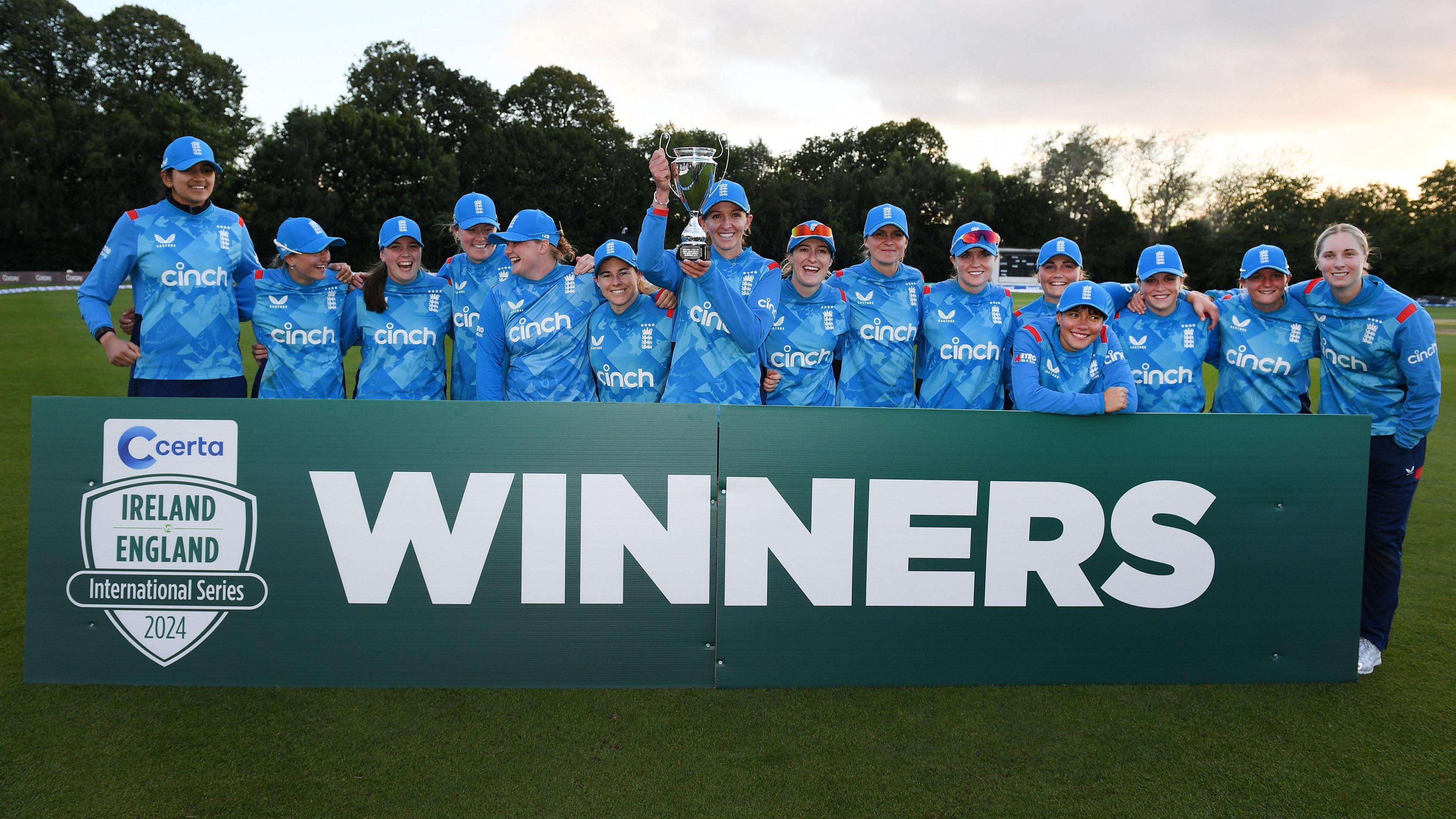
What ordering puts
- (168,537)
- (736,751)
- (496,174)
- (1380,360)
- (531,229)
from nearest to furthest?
(736,751) → (168,537) → (1380,360) → (531,229) → (496,174)

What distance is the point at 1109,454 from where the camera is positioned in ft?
12.4

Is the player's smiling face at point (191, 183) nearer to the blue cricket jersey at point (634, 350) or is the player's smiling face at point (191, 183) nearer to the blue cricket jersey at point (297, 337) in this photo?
the blue cricket jersey at point (297, 337)

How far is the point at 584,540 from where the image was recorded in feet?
12.1

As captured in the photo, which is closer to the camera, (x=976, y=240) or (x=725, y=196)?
(x=725, y=196)

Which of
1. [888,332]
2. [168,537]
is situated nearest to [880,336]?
[888,332]

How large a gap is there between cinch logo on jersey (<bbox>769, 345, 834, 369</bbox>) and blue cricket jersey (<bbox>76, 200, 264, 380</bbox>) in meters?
2.94

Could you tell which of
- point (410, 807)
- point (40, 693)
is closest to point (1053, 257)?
point (410, 807)

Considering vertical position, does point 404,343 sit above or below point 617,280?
below

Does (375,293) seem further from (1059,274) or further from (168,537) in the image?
(1059,274)

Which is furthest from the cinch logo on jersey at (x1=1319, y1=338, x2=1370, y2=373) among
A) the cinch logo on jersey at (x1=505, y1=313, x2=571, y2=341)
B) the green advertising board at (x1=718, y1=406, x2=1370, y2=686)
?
the cinch logo on jersey at (x1=505, y1=313, x2=571, y2=341)

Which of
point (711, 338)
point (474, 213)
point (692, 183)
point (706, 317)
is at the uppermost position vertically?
point (474, 213)

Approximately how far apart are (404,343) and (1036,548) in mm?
3454

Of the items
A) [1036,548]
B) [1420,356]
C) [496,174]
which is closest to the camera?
[1036,548]

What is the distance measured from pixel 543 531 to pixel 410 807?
1176mm
